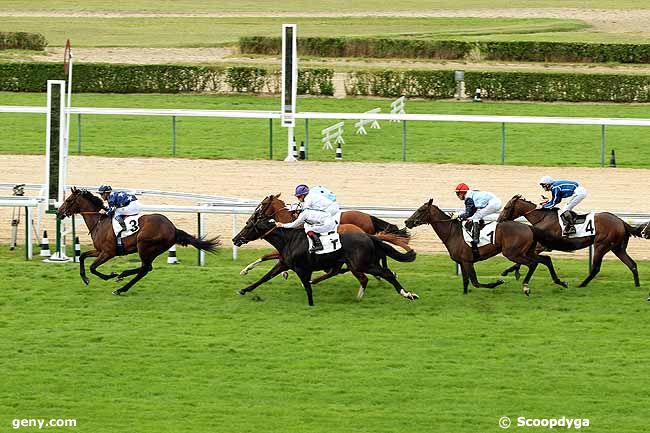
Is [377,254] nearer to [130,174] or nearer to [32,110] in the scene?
[130,174]

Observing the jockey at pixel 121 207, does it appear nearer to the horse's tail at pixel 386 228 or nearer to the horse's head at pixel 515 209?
the horse's tail at pixel 386 228

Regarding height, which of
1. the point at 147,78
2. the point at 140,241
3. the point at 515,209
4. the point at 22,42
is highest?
the point at 22,42

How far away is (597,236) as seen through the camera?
49.3 ft

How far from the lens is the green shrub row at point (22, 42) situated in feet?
123

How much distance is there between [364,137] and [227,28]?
21109 mm

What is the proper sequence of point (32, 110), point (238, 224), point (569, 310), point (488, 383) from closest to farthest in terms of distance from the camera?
point (488, 383)
point (569, 310)
point (238, 224)
point (32, 110)

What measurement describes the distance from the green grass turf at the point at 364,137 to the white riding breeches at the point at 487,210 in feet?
28.7

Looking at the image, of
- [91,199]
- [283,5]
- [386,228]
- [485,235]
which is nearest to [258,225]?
[386,228]

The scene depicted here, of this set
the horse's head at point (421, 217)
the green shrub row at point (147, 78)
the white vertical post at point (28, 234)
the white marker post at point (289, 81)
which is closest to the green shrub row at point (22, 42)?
the green shrub row at point (147, 78)

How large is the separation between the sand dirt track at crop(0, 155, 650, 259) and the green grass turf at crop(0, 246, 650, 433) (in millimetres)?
4306

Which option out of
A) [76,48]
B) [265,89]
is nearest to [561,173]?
[265,89]

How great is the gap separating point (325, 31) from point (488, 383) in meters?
33.5

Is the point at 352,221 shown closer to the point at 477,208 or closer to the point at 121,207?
the point at 477,208

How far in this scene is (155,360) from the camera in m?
12.1
